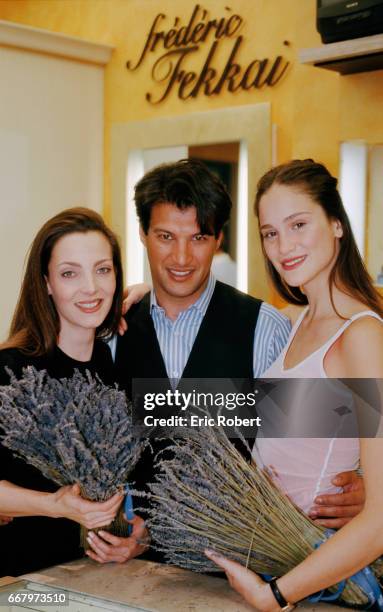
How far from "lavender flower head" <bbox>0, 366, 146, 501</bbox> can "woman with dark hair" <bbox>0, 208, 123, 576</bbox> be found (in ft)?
0.73

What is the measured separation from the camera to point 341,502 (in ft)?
4.15

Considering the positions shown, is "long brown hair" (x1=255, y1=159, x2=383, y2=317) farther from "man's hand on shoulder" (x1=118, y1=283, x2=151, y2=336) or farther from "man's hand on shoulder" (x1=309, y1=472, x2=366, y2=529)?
"man's hand on shoulder" (x1=118, y1=283, x2=151, y2=336)

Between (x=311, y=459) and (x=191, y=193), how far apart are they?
0.87 metres

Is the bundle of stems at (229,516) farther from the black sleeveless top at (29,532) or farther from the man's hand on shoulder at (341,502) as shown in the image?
the black sleeveless top at (29,532)

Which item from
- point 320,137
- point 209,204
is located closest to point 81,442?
point 209,204

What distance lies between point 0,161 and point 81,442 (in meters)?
2.99

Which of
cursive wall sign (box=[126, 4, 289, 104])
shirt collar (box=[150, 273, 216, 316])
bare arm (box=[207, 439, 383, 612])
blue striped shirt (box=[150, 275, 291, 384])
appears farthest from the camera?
cursive wall sign (box=[126, 4, 289, 104])

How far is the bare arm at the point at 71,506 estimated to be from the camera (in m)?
1.16

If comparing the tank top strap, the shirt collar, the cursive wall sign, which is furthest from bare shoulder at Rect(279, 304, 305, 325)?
the cursive wall sign

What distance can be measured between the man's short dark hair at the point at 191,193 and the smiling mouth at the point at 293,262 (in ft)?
1.85

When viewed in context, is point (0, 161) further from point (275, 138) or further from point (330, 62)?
point (330, 62)

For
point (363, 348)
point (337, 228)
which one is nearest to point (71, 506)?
point (363, 348)

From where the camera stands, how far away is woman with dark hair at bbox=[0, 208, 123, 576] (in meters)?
1.39

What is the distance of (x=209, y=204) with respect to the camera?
6.33 feet
